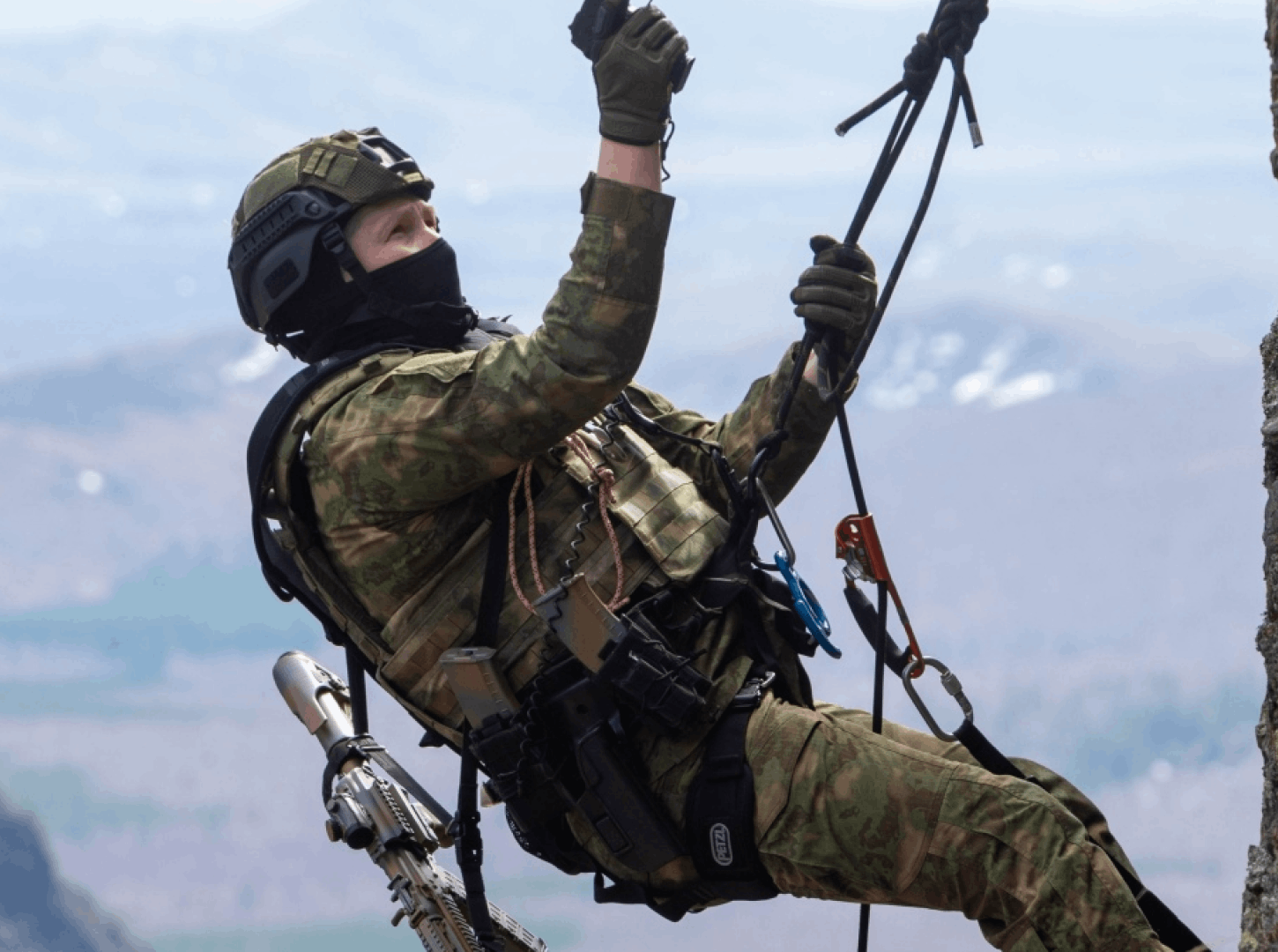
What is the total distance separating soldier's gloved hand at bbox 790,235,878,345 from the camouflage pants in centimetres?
111

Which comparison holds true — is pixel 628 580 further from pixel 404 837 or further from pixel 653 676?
pixel 404 837

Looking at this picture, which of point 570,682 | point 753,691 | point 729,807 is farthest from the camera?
point 570,682

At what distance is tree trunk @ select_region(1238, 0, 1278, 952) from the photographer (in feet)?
12.3

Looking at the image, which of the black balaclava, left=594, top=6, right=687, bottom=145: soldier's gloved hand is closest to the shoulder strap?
the black balaclava

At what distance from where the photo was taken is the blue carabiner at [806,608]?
5129mm

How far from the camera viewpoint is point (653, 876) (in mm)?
5207

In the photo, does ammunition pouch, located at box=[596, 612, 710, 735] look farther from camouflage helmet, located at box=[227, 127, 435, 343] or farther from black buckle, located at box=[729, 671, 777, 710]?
camouflage helmet, located at box=[227, 127, 435, 343]

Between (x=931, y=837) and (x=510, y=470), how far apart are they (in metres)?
1.50

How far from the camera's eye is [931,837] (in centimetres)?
465

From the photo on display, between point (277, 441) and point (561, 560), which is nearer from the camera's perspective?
point (561, 560)

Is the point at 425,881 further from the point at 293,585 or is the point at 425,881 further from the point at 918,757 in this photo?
the point at 918,757

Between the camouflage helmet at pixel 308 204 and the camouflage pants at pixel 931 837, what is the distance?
1.98m

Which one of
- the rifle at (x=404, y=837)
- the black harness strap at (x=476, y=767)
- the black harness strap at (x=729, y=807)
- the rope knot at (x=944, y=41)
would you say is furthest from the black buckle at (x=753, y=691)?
the rope knot at (x=944, y=41)

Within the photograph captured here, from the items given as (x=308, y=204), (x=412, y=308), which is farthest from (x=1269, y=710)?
(x=308, y=204)
